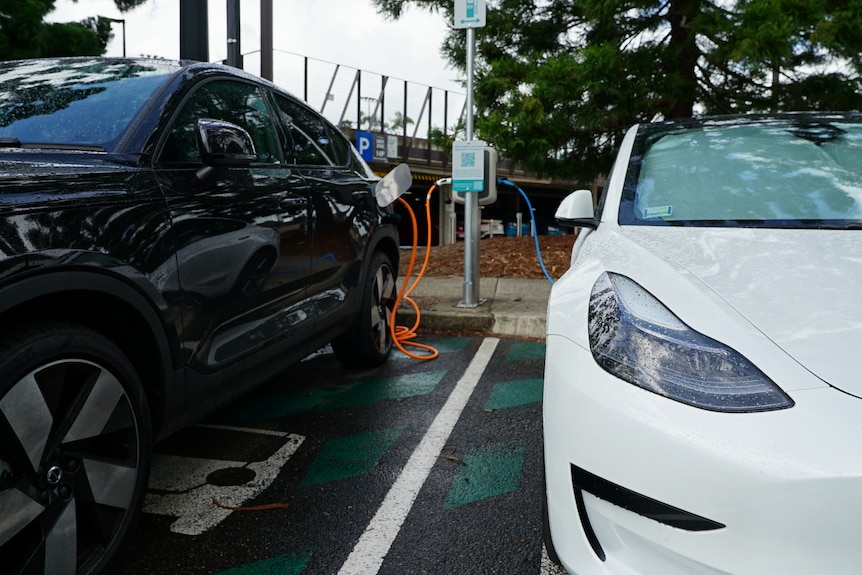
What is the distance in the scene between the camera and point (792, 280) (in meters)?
1.75

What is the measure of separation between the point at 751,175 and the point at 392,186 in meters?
2.20

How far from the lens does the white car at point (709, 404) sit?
131 centimetres

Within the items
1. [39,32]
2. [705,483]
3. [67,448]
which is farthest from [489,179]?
[39,32]

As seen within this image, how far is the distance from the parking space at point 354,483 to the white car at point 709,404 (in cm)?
68

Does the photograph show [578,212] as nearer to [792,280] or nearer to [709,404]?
[792,280]

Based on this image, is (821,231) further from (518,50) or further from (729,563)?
(518,50)

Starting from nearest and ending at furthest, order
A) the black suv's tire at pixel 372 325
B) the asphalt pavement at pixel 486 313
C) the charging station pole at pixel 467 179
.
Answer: the black suv's tire at pixel 372 325, the asphalt pavement at pixel 486 313, the charging station pole at pixel 467 179

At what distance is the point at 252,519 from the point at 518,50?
25.0ft

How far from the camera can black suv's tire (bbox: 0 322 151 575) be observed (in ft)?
5.16

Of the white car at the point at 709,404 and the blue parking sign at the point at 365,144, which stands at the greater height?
the blue parking sign at the point at 365,144

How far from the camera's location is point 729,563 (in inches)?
53.1

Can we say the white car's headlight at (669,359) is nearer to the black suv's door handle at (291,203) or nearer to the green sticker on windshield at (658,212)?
the green sticker on windshield at (658,212)

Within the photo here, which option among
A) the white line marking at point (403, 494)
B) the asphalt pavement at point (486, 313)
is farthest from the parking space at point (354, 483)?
the asphalt pavement at point (486, 313)

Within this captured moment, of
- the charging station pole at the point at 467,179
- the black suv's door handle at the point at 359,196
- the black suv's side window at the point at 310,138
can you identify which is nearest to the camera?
the black suv's side window at the point at 310,138
